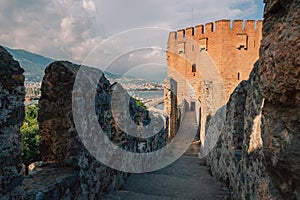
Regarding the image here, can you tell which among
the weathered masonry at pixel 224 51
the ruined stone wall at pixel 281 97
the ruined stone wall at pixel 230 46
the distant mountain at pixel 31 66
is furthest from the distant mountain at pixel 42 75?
the ruined stone wall at pixel 230 46

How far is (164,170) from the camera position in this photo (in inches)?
226

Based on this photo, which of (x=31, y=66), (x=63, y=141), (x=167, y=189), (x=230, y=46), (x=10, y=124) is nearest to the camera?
(x=10, y=124)

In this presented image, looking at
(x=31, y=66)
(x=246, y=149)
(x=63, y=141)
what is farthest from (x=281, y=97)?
(x=31, y=66)

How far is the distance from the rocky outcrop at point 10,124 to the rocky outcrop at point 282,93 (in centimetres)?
194

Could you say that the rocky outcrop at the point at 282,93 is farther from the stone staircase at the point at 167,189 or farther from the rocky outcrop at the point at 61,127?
the stone staircase at the point at 167,189

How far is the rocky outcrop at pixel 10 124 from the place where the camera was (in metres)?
1.75

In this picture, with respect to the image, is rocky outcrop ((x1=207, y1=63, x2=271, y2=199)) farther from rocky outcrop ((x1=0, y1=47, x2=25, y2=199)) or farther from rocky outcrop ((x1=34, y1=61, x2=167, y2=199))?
rocky outcrop ((x1=34, y1=61, x2=167, y2=199))

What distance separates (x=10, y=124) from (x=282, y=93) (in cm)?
202

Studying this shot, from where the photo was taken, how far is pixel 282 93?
1092mm

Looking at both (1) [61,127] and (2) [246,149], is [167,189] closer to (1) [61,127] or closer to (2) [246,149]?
(2) [246,149]

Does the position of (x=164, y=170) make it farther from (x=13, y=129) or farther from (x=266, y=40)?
(x=266, y=40)

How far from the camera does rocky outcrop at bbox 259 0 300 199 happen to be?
1.00 meters

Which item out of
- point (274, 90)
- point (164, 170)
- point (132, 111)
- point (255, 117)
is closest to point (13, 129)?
point (274, 90)

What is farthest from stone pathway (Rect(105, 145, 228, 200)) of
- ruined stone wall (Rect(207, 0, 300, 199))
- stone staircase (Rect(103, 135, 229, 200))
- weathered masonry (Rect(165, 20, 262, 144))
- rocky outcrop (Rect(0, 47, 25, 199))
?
weathered masonry (Rect(165, 20, 262, 144))
